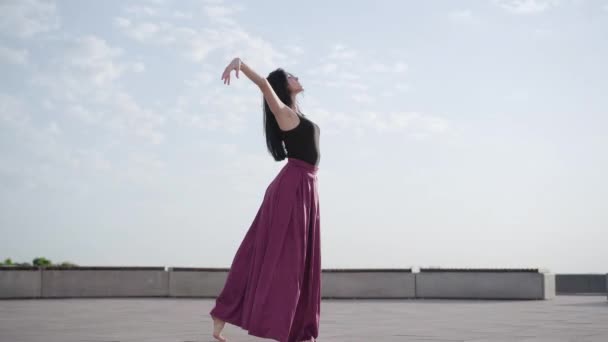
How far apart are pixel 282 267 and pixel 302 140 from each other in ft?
2.98

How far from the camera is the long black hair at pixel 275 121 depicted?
5527 millimetres

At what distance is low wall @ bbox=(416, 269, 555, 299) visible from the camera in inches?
539

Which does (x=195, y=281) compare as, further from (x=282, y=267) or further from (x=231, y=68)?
(x=231, y=68)

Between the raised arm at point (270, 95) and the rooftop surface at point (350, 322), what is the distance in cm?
215

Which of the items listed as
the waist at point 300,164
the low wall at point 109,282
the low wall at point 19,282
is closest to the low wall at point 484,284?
the low wall at point 109,282

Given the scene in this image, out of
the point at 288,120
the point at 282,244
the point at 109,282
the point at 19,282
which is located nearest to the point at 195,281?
the point at 109,282

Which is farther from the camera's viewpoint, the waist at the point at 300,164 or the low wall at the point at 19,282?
the low wall at the point at 19,282

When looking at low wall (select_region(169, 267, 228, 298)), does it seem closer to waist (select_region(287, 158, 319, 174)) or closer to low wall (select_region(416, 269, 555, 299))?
low wall (select_region(416, 269, 555, 299))

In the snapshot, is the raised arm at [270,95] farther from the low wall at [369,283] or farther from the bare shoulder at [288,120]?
the low wall at [369,283]

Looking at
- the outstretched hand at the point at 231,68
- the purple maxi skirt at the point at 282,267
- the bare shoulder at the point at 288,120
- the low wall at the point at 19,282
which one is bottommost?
the low wall at the point at 19,282

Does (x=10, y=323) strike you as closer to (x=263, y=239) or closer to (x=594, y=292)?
(x=263, y=239)

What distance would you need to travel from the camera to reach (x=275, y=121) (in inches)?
219

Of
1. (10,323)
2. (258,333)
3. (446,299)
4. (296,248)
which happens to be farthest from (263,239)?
(446,299)

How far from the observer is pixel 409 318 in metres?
9.20
